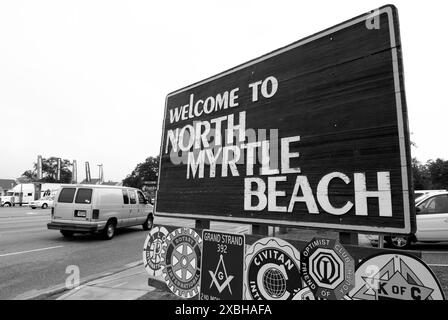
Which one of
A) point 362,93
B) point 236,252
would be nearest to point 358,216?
point 362,93

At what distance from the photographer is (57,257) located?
8047mm

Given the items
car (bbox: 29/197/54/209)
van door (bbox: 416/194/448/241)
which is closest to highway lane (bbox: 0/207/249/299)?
van door (bbox: 416/194/448/241)

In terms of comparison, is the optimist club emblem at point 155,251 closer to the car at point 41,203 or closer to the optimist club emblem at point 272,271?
the optimist club emblem at point 272,271

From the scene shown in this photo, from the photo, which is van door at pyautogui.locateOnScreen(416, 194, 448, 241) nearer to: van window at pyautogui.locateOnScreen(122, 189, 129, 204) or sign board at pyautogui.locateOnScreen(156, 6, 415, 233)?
sign board at pyautogui.locateOnScreen(156, 6, 415, 233)

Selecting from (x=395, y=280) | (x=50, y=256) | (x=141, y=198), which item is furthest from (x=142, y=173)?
(x=395, y=280)

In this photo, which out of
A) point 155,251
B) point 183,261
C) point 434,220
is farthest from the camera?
point 434,220

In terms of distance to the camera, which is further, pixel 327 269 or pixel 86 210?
pixel 86 210

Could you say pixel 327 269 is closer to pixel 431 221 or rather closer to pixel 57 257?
pixel 57 257

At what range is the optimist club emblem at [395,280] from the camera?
1746 millimetres

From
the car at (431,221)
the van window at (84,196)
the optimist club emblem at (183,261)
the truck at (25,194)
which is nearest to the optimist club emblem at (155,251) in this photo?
the optimist club emblem at (183,261)

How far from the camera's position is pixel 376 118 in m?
2.00

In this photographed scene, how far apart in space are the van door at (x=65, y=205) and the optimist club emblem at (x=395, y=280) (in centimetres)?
1095

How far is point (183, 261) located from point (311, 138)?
167 centimetres

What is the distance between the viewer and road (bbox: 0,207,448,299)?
5832 mm
